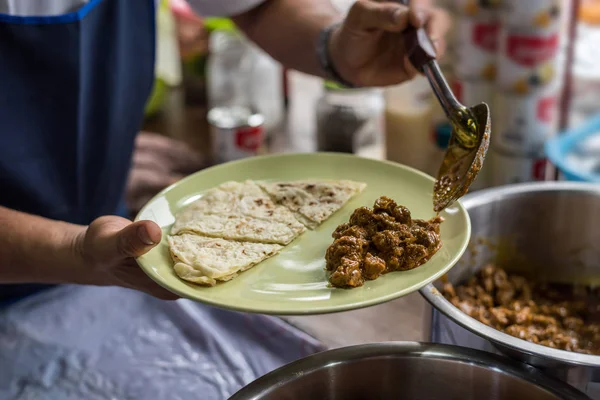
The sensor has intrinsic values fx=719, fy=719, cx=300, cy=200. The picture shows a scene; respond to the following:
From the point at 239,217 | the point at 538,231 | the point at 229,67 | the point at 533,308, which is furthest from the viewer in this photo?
the point at 229,67

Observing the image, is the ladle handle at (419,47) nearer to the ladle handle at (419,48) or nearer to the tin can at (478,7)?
the ladle handle at (419,48)

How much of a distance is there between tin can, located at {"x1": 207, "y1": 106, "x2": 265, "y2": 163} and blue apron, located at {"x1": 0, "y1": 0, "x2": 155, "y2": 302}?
1.22ft

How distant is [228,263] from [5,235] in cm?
40

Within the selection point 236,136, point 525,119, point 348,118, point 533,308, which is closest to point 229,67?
point 236,136

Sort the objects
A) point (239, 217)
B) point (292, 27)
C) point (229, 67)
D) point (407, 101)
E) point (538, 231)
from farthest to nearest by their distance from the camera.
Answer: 1. point (229, 67)
2. point (407, 101)
3. point (292, 27)
4. point (538, 231)
5. point (239, 217)

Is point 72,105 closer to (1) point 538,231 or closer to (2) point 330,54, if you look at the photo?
(2) point 330,54

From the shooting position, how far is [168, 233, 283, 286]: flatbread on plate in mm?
854

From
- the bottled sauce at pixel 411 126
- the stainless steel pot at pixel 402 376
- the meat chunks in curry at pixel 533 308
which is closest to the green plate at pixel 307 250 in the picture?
the stainless steel pot at pixel 402 376

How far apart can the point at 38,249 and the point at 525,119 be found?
1070 millimetres

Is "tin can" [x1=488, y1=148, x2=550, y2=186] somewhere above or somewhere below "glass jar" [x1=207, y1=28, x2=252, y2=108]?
below

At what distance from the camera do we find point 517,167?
5.44 ft

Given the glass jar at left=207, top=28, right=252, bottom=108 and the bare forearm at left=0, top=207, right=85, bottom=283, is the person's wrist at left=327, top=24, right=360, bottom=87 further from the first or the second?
the glass jar at left=207, top=28, right=252, bottom=108

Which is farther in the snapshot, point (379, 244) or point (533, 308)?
point (533, 308)

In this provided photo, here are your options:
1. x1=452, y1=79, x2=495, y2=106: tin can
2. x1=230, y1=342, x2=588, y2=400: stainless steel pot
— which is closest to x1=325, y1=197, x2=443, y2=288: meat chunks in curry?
x1=230, y1=342, x2=588, y2=400: stainless steel pot
